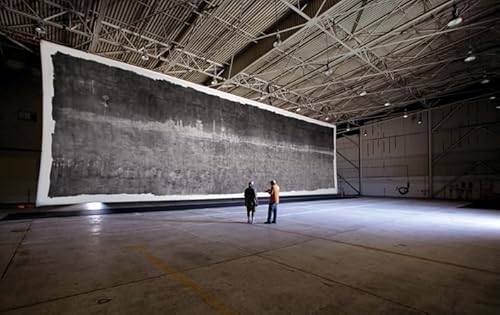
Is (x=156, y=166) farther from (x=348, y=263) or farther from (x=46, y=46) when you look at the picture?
(x=348, y=263)

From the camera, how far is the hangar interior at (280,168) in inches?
126

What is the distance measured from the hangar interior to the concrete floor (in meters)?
0.03

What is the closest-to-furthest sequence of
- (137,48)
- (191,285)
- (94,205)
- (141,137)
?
(191,285), (94,205), (137,48), (141,137)

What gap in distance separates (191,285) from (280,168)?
15.5 metres

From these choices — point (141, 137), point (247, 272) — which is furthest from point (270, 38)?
point (247, 272)

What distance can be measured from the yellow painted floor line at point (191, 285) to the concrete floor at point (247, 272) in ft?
0.06

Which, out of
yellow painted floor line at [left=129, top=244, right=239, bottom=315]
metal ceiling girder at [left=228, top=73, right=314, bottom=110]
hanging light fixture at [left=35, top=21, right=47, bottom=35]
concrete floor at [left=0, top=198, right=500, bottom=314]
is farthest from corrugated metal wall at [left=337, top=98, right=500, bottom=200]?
hanging light fixture at [left=35, top=21, right=47, bottom=35]

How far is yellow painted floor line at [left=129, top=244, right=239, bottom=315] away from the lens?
8.87 ft

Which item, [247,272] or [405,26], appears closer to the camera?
[247,272]

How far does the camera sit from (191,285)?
10.8 feet

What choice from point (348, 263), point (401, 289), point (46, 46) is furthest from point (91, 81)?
point (401, 289)

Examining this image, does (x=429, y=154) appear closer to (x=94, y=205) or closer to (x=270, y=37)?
(x=270, y=37)

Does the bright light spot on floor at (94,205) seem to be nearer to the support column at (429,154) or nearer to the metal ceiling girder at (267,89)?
the metal ceiling girder at (267,89)

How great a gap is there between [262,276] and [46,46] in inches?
485
